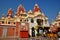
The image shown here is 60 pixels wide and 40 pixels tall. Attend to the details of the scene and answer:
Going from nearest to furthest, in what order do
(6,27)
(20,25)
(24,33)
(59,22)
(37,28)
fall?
(24,33) → (6,27) → (20,25) → (37,28) → (59,22)

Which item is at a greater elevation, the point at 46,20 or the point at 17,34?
the point at 46,20

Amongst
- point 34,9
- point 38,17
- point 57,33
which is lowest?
point 57,33

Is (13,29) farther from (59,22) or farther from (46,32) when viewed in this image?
(59,22)

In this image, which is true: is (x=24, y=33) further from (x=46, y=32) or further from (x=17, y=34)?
(x=46, y=32)

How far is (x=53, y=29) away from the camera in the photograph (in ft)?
81.9

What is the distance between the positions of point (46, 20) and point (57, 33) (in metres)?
3.94

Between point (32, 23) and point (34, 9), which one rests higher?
point (34, 9)

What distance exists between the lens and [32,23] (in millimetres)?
23188

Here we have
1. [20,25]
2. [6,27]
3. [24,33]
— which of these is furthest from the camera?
[20,25]

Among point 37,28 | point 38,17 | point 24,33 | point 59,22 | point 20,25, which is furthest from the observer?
point 59,22

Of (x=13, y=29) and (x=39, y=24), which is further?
(x=39, y=24)

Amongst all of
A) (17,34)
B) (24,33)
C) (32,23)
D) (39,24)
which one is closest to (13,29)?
(17,34)

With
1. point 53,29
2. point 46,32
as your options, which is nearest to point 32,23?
point 46,32

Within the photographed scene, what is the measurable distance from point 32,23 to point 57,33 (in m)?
5.64
